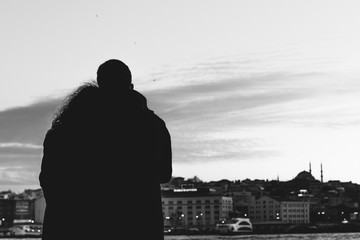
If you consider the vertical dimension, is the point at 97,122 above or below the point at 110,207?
above

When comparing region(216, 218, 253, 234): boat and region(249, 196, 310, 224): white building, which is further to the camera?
region(249, 196, 310, 224): white building

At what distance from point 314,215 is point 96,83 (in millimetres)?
164698

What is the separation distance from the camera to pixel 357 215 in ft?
526

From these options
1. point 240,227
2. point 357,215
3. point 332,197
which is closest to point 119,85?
point 240,227

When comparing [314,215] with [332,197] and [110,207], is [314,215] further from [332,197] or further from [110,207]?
[110,207]

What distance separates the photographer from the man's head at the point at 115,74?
3.91m

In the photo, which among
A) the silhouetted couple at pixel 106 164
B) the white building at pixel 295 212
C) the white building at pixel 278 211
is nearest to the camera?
the silhouetted couple at pixel 106 164

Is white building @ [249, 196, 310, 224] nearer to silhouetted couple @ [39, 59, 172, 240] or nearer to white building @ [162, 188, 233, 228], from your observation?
white building @ [162, 188, 233, 228]

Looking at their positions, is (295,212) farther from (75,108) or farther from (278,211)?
(75,108)

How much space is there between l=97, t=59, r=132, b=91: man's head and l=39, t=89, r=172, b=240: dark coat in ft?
0.19

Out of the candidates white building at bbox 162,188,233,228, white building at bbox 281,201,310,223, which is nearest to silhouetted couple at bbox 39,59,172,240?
white building at bbox 162,188,233,228

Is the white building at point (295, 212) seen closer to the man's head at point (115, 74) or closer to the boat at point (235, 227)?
the boat at point (235, 227)

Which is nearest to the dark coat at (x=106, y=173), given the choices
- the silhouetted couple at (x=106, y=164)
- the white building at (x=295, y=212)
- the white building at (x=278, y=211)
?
the silhouetted couple at (x=106, y=164)

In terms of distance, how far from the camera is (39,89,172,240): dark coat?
12.3ft
